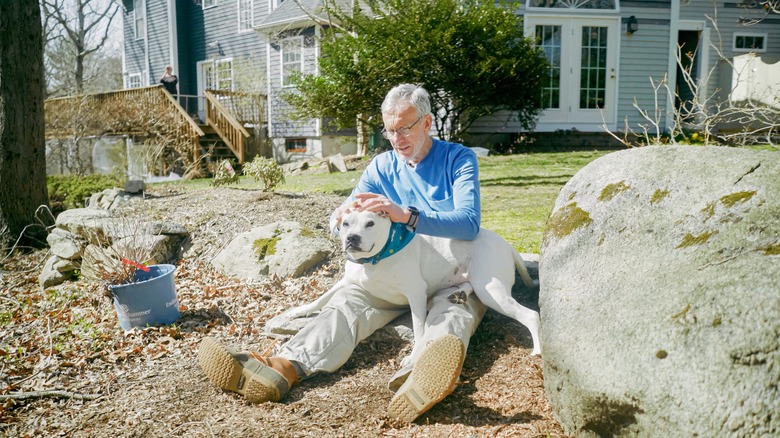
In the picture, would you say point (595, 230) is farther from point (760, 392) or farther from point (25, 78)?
point (25, 78)

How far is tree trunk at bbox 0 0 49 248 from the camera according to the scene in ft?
23.0

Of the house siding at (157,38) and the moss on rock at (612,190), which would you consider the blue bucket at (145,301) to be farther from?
the house siding at (157,38)

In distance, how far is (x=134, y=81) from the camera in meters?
25.6

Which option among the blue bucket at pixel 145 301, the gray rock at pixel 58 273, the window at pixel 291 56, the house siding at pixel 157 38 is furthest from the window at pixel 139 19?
the blue bucket at pixel 145 301

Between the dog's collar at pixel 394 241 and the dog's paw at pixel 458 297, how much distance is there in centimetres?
39

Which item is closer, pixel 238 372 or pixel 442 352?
pixel 442 352

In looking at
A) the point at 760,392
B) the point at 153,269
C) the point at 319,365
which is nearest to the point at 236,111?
the point at 153,269

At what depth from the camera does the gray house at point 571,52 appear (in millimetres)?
14055

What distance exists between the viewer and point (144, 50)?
2423cm

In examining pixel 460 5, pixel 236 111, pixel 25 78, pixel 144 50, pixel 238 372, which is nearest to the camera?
pixel 238 372

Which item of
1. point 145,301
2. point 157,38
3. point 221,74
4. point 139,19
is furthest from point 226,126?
point 145,301

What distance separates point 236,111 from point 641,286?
58.6 ft

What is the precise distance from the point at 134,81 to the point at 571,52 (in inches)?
759

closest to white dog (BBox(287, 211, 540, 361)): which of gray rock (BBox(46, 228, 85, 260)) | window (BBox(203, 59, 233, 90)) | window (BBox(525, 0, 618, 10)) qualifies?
gray rock (BBox(46, 228, 85, 260))
